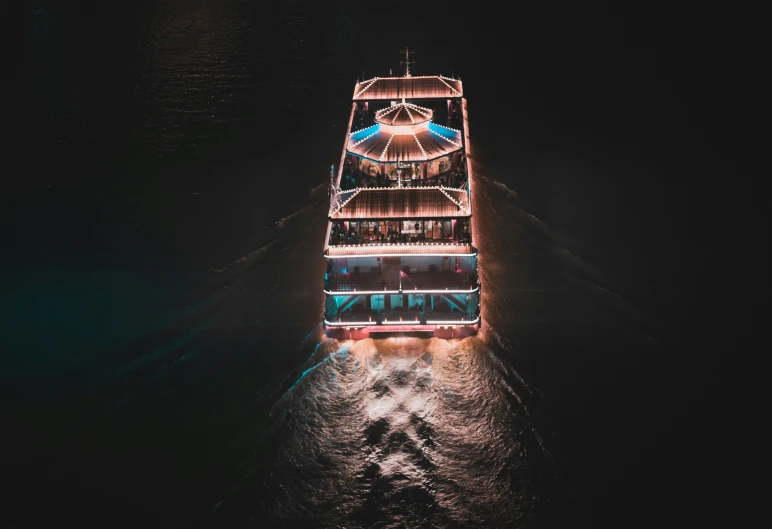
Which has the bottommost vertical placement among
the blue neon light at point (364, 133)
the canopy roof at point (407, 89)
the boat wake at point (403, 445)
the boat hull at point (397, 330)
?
the boat wake at point (403, 445)

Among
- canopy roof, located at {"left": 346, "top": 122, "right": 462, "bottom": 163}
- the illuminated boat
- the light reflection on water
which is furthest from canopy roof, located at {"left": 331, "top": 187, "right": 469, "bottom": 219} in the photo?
the light reflection on water

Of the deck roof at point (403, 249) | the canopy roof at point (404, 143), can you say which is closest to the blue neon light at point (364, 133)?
the canopy roof at point (404, 143)

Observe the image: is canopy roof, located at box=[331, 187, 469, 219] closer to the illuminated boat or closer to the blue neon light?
the illuminated boat

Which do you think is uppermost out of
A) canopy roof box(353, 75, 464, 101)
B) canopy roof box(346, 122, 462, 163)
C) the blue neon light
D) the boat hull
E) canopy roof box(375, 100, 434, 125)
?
canopy roof box(353, 75, 464, 101)

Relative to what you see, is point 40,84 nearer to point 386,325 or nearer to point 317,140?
point 317,140

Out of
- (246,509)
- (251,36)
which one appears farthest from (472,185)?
(251,36)

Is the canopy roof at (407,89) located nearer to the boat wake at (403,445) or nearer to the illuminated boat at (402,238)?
the illuminated boat at (402,238)

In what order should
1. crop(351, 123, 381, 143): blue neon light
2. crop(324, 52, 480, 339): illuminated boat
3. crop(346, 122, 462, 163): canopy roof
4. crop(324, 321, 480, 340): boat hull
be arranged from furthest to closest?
crop(351, 123, 381, 143): blue neon light
crop(346, 122, 462, 163): canopy roof
crop(324, 52, 480, 339): illuminated boat
crop(324, 321, 480, 340): boat hull
